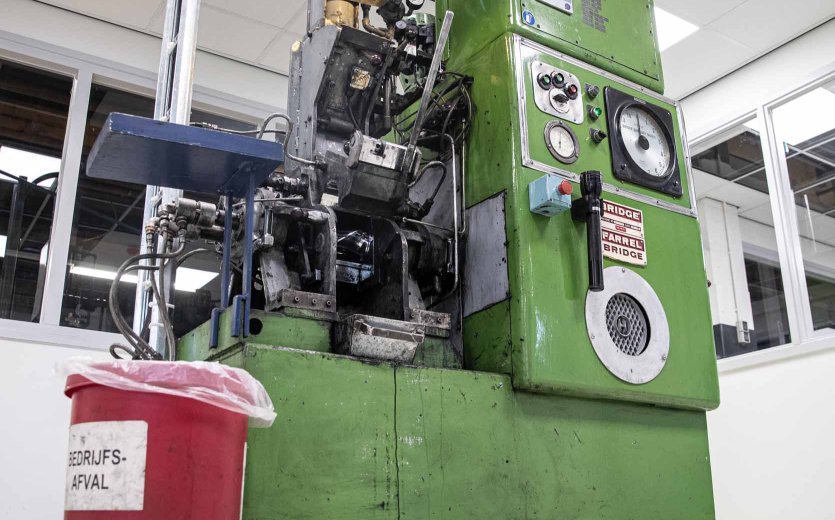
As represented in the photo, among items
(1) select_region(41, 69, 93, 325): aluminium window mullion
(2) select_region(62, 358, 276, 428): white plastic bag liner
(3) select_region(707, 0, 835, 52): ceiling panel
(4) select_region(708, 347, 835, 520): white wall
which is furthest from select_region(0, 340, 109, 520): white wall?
(3) select_region(707, 0, 835, 52): ceiling panel

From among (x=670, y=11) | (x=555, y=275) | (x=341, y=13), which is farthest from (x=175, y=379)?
(x=670, y=11)

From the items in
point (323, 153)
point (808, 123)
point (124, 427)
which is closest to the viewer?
A: point (124, 427)

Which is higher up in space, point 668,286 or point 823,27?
point 823,27

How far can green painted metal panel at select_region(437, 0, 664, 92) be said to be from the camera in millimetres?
2041

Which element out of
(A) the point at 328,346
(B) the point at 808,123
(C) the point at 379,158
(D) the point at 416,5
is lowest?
(A) the point at 328,346

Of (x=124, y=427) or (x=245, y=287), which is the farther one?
(x=245, y=287)

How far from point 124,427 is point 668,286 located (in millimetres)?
1486

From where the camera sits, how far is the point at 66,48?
382 centimetres

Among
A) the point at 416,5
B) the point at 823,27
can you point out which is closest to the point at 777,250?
the point at 823,27

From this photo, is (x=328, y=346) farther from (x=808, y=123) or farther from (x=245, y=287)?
(x=808, y=123)

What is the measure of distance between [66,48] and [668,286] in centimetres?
328

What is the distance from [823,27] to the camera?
13.0 ft

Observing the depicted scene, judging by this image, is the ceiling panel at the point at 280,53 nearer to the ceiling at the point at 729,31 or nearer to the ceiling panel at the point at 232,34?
the ceiling panel at the point at 232,34

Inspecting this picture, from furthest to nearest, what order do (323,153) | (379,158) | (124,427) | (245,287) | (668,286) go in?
(668,286), (323,153), (379,158), (245,287), (124,427)
